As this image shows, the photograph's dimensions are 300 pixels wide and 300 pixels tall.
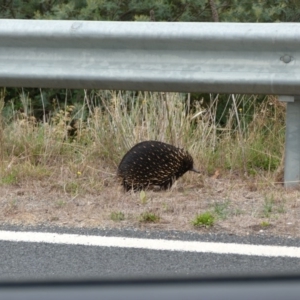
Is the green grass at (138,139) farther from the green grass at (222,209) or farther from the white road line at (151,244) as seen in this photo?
the white road line at (151,244)

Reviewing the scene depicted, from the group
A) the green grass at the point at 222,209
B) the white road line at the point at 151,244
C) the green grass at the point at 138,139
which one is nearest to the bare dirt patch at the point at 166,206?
the green grass at the point at 222,209

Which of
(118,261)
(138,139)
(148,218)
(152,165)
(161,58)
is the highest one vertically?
(161,58)

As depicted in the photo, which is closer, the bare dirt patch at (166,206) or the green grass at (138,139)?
the bare dirt patch at (166,206)

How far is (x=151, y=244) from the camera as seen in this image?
360 cm

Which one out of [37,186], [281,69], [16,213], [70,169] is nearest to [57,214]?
[16,213]

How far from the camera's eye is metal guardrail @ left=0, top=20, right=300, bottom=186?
14.9 ft

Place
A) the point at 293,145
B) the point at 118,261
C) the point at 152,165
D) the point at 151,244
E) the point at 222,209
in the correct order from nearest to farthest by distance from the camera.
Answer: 1. the point at 118,261
2. the point at 151,244
3. the point at 222,209
4. the point at 293,145
5. the point at 152,165

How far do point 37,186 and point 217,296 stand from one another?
164 inches

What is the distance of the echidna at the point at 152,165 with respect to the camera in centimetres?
493

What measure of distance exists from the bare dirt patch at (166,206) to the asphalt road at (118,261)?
29 centimetres

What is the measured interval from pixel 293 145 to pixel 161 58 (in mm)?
991

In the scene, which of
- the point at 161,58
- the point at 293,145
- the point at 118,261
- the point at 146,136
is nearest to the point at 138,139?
the point at 146,136

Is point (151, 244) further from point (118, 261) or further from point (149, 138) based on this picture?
point (149, 138)

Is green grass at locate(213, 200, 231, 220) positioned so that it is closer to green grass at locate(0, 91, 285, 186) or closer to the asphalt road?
the asphalt road
